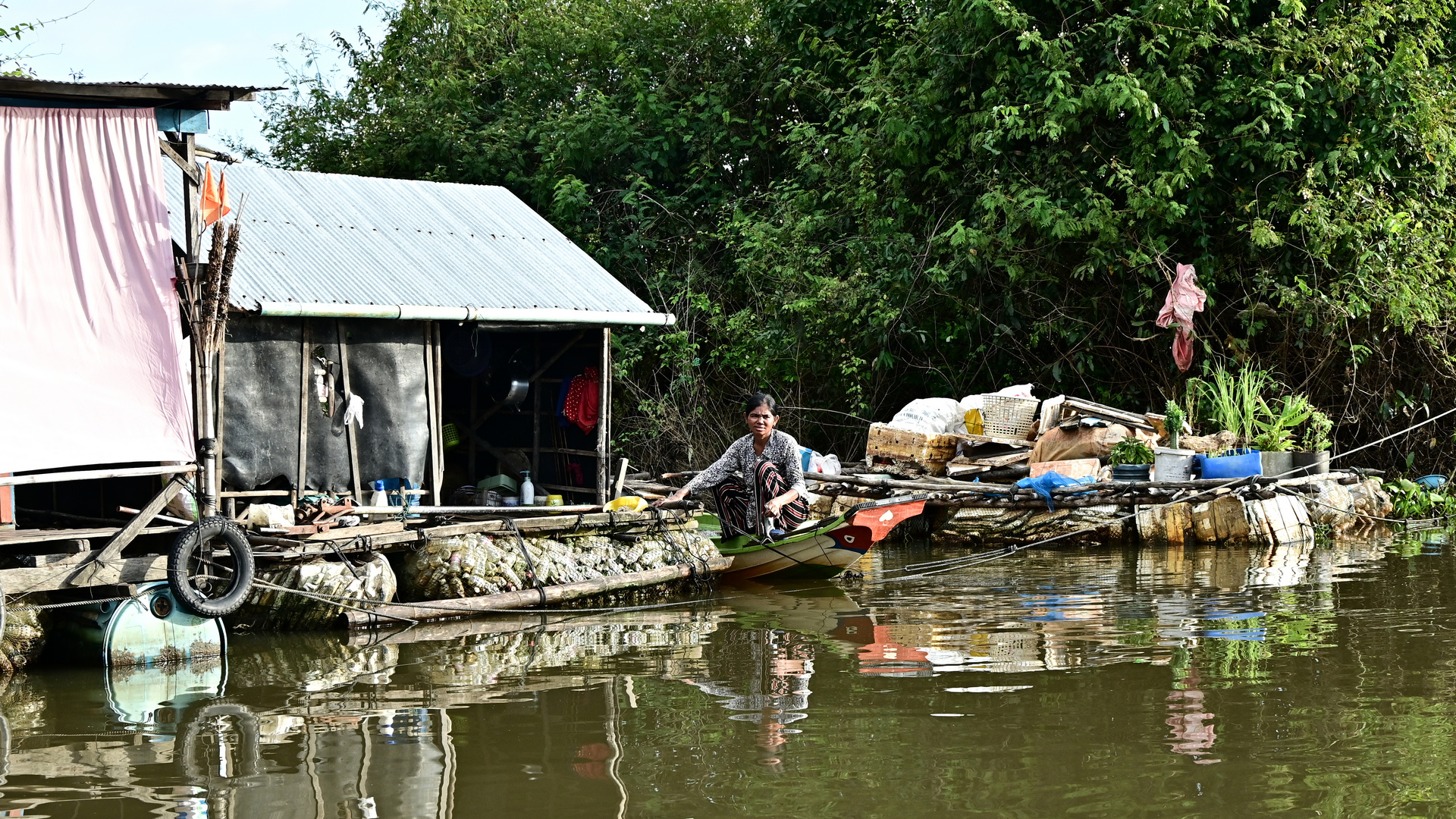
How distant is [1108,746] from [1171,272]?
1234 cm

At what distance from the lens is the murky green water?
577 centimetres

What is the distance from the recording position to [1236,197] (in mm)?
17500

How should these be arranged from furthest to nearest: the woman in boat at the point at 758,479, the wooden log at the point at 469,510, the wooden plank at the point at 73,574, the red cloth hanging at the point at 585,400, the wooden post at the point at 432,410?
the red cloth hanging at the point at 585,400, the wooden post at the point at 432,410, the woman in boat at the point at 758,479, the wooden log at the point at 469,510, the wooden plank at the point at 73,574

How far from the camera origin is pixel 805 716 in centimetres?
723

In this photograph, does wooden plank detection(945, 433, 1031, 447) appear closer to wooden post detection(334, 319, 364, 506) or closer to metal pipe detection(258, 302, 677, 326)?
metal pipe detection(258, 302, 677, 326)

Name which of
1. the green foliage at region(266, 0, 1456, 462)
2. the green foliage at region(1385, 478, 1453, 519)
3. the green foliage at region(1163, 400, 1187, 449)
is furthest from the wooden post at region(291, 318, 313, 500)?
the green foliage at region(1385, 478, 1453, 519)

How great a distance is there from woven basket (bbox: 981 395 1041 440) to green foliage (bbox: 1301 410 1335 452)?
315 centimetres

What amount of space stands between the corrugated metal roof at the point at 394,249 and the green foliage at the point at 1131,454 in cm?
569

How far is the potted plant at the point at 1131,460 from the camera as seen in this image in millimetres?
15258

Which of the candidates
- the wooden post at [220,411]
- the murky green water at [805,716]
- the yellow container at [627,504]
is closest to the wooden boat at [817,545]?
the yellow container at [627,504]

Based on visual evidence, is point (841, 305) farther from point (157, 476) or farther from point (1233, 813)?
point (1233, 813)

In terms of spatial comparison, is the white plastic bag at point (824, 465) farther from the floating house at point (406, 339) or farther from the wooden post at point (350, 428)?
the wooden post at point (350, 428)

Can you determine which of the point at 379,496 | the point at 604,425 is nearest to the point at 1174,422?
the point at 604,425

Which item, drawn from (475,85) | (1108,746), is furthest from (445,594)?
(475,85)
